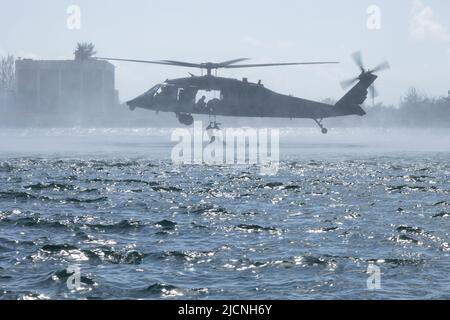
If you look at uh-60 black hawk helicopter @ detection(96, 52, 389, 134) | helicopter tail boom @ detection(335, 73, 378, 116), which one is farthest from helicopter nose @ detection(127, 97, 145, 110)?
helicopter tail boom @ detection(335, 73, 378, 116)

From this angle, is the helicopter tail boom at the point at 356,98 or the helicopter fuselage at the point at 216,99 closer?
the helicopter fuselage at the point at 216,99

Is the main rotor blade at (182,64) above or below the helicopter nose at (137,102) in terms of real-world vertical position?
above

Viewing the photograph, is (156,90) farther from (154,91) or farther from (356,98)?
(356,98)

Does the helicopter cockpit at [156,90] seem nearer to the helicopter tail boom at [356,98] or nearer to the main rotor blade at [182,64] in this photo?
the main rotor blade at [182,64]

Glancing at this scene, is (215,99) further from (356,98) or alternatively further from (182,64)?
(356,98)

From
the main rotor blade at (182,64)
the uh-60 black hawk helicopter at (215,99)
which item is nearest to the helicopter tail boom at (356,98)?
the uh-60 black hawk helicopter at (215,99)

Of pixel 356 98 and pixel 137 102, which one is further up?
pixel 356 98

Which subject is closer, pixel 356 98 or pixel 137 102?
pixel 137 102

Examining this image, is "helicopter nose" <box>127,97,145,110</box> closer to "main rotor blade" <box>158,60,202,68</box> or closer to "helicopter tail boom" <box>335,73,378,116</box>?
"main rotor blade" <box>158,60,202,68</box>

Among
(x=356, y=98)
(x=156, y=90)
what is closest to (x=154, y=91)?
(x=156, y=90)

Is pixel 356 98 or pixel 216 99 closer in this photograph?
pixel 216 99

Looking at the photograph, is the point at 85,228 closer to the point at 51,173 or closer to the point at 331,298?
the point at 331,298
